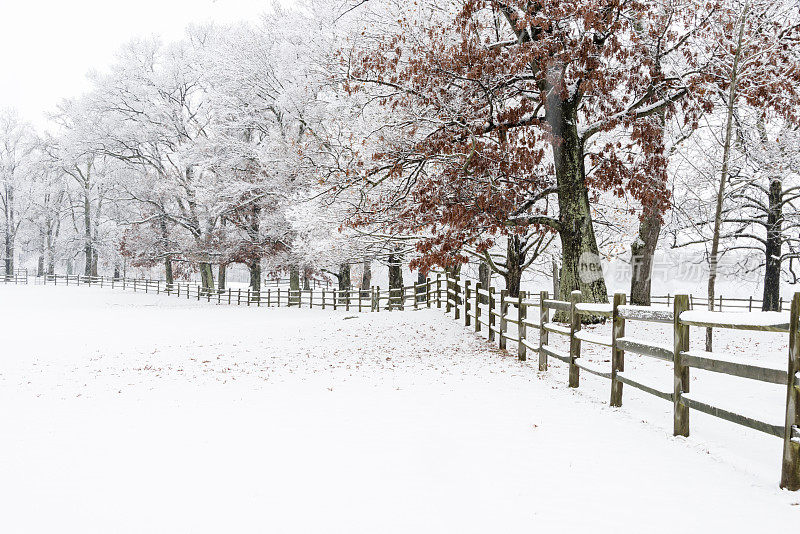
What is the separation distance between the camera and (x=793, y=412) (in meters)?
3.82

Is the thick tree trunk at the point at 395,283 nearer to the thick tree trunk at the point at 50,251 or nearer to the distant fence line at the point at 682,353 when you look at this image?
the distant fence line at the point at 682,353

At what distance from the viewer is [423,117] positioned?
42.2 ft

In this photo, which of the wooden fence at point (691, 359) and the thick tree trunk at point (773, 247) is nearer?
the wooden fence at point (691, 359)

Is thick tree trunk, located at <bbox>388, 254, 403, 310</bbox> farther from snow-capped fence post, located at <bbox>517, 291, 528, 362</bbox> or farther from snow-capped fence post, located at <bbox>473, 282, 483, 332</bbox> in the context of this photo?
snow-capped fence post, located at <bbox>517, 291, 528, 362</bbox>

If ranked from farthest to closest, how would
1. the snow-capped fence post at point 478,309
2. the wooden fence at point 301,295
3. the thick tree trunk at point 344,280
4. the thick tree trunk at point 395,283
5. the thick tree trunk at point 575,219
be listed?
1. the thick tree trunk at point 344,280
2. the wooden fence at point 301,295
3. the thick tree trunk at point 395,283
4. the snow-capped fence post at point 478,309
5. the thick tree trunk at point 575,219

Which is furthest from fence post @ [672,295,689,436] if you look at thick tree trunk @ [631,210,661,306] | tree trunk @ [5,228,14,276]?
tree trunk @ [5,228,14,276]

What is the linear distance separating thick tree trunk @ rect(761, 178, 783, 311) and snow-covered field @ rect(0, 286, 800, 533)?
15.3 m

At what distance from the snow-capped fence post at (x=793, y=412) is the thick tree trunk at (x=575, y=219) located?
9.22 m

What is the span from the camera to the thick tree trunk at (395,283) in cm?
2598

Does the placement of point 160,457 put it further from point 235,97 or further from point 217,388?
point 235,97

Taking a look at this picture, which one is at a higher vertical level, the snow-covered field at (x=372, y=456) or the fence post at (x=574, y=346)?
the fence post at (x=574, y=346)

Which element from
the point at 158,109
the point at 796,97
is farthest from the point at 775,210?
the point at 158,109

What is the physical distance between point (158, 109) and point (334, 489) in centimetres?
3423

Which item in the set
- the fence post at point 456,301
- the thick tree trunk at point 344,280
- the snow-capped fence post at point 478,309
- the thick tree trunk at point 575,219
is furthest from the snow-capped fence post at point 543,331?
the thick tree trunk at point 344,280
